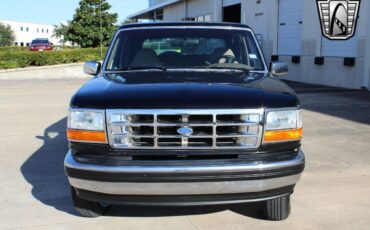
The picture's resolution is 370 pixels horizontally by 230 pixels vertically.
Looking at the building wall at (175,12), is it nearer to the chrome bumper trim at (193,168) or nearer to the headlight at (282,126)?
the headlight at (282,126)

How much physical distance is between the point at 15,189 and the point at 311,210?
10.4 feet

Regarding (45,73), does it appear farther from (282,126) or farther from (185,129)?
(282,126)

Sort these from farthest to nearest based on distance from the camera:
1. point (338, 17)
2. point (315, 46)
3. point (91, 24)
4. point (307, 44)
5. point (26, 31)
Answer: point (26, 31) → point (91, 24) → point (307, 44) → point (315, 46) → point (338, 17)

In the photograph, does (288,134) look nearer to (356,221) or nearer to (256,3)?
(356,221)

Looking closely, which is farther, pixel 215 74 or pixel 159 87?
pixel 215 74

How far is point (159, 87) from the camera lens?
13.4 feet

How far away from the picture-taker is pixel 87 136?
3.90 meters

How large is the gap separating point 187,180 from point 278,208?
1115 mm

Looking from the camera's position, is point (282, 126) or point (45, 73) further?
point (45, 73)

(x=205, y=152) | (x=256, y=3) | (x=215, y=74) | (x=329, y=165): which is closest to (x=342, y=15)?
(x=256, y=3)

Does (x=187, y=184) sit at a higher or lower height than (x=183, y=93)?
lower

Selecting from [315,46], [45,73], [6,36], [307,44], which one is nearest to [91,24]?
[45,73]

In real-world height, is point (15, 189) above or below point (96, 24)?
below

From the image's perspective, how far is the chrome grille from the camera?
375 cm
